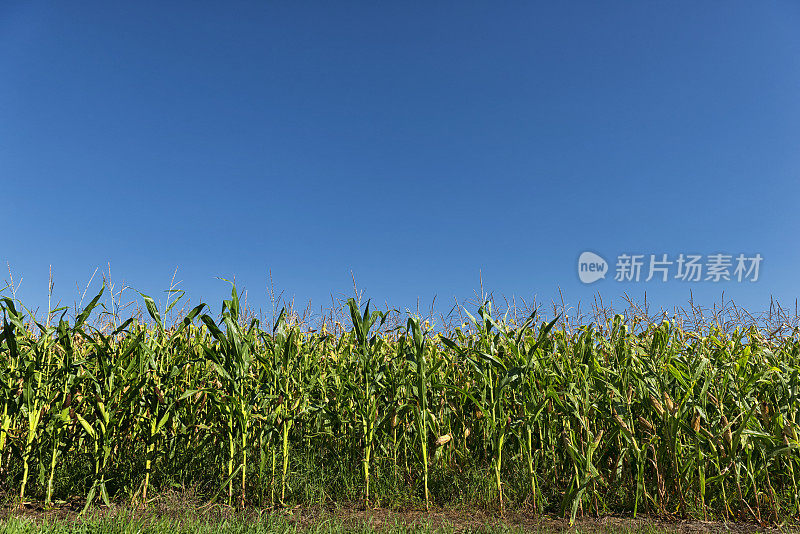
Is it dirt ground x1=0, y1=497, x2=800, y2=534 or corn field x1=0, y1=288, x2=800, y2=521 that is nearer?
dirt ground x1=0, y1=497, x2=800, y2=534

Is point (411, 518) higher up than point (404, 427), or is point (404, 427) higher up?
point (404, 427)

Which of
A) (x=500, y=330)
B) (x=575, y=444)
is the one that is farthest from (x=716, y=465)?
(x=500, y=330)

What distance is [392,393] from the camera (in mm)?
3139

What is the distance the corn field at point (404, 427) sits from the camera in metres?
2.91

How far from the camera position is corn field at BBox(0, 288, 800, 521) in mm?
2914

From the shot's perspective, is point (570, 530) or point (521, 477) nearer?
point (570, 530)

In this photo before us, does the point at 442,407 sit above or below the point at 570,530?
above

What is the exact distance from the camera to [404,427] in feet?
10.8

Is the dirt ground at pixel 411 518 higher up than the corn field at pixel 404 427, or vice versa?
the corn field at pixel 404 427

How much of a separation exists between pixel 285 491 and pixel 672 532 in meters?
2.25

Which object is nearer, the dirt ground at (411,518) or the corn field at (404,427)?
the dirt ground at (411,518)

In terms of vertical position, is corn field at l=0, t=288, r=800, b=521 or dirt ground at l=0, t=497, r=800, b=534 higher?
corn field at l=0, t=288, r=800, b=521

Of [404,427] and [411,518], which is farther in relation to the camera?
[404,427]

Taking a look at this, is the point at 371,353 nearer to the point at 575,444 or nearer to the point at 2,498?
the point at 575,444
